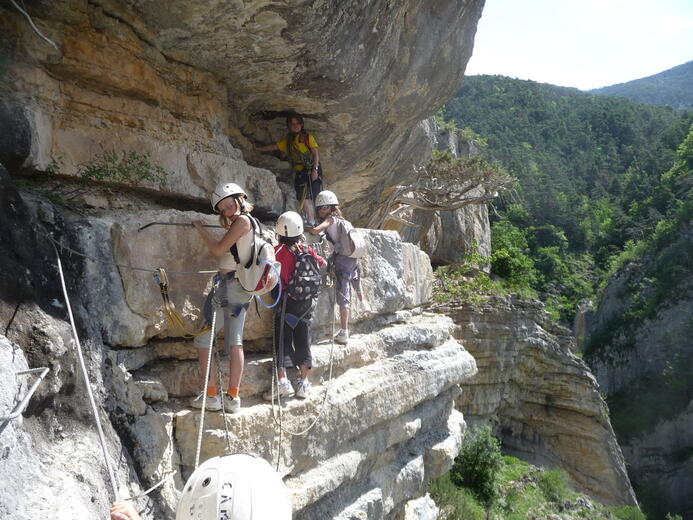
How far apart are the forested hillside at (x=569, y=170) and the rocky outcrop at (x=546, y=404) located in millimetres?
17055

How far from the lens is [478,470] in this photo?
1199 cm

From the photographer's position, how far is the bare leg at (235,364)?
4.17 meters

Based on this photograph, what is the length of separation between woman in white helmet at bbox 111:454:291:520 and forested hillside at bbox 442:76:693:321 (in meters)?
31.5

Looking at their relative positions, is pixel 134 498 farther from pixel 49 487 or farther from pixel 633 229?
pixel 633 229

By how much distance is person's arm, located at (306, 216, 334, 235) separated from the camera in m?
5.46

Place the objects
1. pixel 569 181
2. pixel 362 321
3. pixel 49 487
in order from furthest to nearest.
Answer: pixel 569 181
pixel 362 321
pixel 49 487

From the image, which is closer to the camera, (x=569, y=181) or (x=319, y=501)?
(x=319, y=501)

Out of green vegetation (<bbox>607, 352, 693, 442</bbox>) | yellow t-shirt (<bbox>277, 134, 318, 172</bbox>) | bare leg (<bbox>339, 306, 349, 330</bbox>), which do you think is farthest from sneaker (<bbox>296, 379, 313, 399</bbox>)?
green vegetation (<bbox>607, 352, 693, 442</bbox>)

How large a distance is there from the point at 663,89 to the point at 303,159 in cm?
14850

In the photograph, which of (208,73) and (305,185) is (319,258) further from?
(208,73)

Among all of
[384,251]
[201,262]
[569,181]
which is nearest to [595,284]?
[569,181]

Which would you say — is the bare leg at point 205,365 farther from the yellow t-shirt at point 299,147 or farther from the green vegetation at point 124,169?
the yellow t-shirt at point 299,147

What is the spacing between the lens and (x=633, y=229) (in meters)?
43.2

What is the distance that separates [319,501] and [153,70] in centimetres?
414
